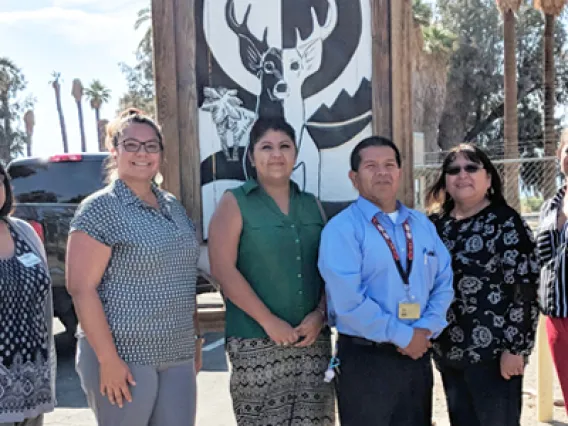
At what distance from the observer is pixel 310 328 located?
2809mm

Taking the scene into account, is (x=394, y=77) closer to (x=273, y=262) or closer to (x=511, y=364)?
(x=273, y=262)

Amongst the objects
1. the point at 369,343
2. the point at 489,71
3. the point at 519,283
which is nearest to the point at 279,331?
the point at 369,343

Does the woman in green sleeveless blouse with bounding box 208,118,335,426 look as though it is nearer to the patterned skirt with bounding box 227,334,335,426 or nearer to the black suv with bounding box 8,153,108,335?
the patterned skirt with bounding box 227,334,335,426

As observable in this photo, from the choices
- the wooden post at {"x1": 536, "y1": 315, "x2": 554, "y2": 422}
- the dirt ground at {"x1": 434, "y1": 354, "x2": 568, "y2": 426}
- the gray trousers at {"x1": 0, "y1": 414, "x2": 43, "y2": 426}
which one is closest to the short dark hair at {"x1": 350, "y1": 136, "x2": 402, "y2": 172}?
the gray trousers at {"x1": 0, "y1": 414, "x2": 43, "y2": 426}

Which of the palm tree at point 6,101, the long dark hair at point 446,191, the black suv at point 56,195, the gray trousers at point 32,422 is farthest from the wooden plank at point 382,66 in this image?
the palm tree at point 6,101

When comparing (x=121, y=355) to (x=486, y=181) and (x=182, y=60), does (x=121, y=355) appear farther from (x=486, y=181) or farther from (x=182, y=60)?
(x=486, y=181)

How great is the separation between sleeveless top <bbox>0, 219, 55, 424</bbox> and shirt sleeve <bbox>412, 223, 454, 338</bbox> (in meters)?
1.57

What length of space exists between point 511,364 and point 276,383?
1.06m

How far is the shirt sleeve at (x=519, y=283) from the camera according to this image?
9.35ft

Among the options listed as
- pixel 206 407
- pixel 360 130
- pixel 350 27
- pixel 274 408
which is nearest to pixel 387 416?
pixel 274 408

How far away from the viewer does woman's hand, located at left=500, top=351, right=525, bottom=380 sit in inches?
111

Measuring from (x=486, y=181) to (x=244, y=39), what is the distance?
56.7 inches

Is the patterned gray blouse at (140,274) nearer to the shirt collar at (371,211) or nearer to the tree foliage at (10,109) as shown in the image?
the shirt collar at (371,211)

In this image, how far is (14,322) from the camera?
250 centimetres
